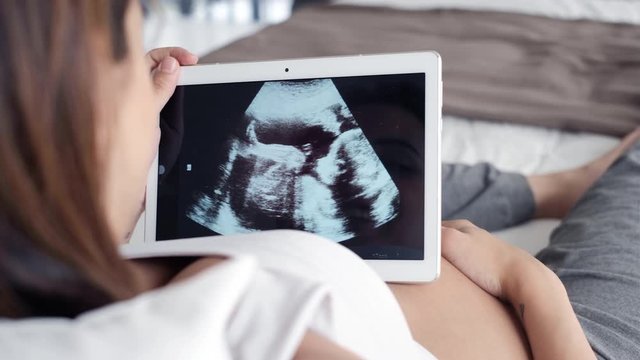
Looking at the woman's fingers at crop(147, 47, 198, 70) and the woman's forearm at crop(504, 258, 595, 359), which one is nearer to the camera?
the woman's forearm at crop(504, 258, 595, 359)

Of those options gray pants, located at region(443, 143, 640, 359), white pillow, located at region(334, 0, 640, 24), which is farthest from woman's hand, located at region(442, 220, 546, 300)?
white pillow, located at region(334, 0, 640, 24)

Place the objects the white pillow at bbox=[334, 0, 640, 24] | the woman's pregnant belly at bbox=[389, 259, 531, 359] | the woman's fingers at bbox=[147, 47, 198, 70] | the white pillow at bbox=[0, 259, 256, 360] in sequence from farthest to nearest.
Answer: the white pillow at bbox=[334, 0, 640, 24]
the woman's fingers at bbox=[147, 47, 198, 70]
the woman's pregnant belly at bbox=[389, 259, 531, 359]
the white pillow at bbox=[0, 259, 256, 360]

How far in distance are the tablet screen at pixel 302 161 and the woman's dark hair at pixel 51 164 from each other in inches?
13.1

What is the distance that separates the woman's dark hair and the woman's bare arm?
17.2 inches

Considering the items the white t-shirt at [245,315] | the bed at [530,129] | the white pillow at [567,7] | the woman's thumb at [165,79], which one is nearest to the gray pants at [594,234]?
the bed at [530,129]

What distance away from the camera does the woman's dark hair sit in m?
0.42

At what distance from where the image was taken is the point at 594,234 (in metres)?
1.04

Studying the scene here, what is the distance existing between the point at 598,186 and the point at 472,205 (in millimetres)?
189

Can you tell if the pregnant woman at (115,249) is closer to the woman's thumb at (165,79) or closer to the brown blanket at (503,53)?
the woman's thumb at (165,79)

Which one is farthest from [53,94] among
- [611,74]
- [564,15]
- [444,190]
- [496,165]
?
[564,15]

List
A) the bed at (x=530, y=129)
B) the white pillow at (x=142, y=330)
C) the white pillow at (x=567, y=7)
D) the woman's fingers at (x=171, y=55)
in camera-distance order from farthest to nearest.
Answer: the white pillow at (x=567, y=7) → the bed at (x=530, y=129) → the woman's fingers at (x=171, y=55) → the white pillow at (x=142, y=330)

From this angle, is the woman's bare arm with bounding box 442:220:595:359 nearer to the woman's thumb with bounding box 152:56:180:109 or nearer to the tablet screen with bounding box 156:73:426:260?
the tablet screen with bounding box 156:73:426:260

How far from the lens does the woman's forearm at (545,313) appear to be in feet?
2.38

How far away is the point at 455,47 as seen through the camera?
1.78 m
